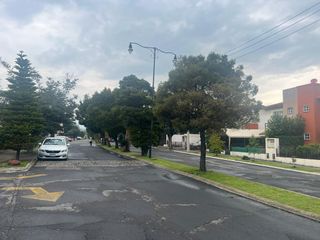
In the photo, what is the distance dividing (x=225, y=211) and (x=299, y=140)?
1531 inches

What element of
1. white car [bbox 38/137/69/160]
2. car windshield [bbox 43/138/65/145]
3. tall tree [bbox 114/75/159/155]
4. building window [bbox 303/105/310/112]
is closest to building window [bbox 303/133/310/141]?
building window [bbox 303/105/310/112]

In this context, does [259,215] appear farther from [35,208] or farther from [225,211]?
[35,208]

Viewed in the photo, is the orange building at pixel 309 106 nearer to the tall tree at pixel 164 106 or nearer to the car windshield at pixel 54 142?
the car windshield at pixel 54 142

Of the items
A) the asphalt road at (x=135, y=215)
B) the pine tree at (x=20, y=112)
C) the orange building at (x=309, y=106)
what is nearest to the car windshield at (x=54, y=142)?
the pine tree at (x=20, y=112)

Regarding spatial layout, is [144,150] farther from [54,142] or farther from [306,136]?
[306,136]

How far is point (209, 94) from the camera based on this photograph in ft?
68.9

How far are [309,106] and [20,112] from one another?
114 ft

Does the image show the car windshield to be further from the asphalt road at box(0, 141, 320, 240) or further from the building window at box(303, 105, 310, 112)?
the building window at box(303, 105, 310, 112)

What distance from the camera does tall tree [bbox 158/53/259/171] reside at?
2036 cm

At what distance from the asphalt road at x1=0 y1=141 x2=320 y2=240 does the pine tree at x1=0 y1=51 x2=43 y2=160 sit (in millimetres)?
12172

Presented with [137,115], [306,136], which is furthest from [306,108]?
[137,115]

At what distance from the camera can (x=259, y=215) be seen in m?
10.6

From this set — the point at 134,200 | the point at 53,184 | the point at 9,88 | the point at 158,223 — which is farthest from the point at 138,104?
the point at 158,223

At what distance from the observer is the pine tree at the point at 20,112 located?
89.2 ft
